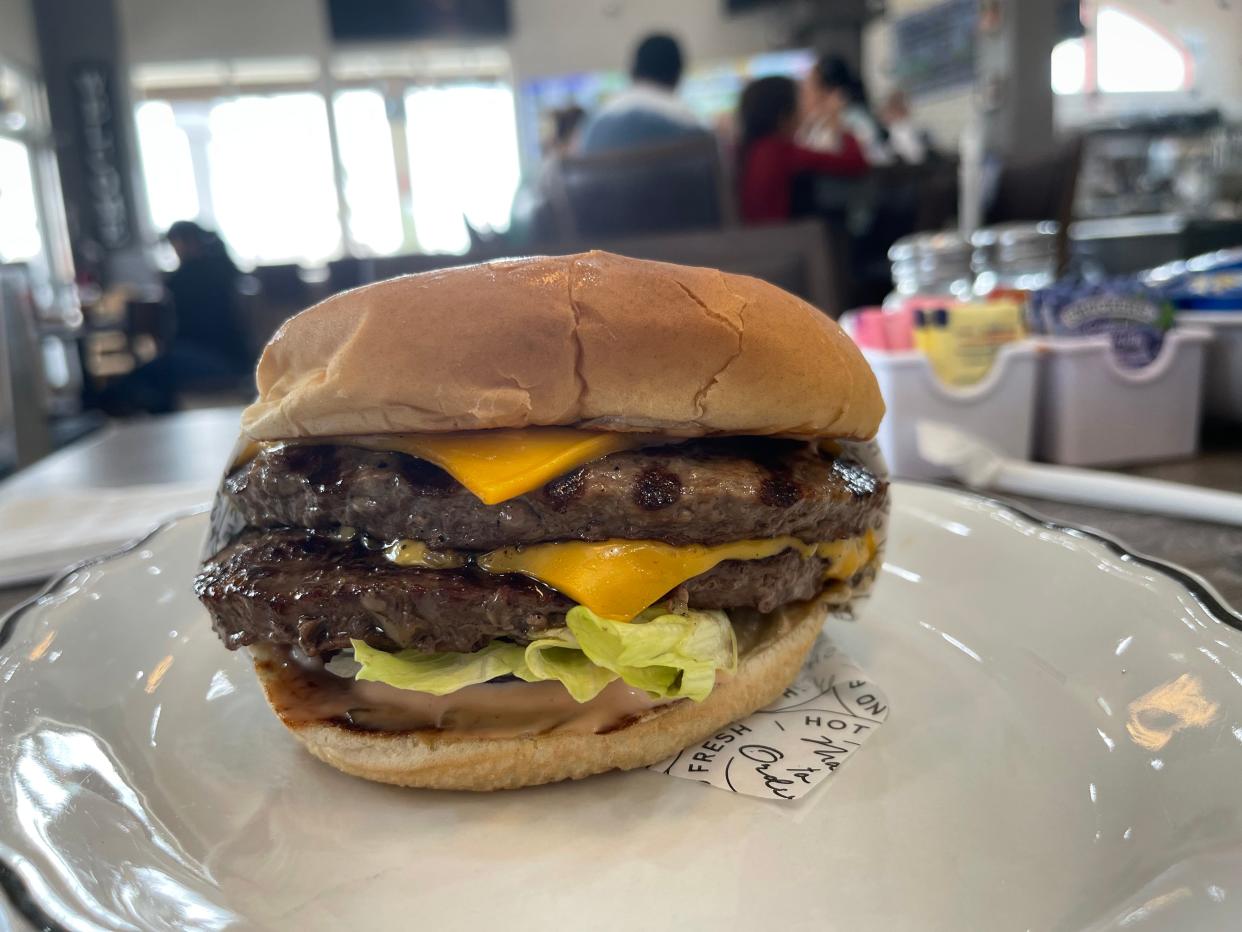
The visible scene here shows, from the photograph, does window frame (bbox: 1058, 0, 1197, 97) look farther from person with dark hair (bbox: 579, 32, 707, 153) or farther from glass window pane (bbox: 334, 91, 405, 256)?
glass window pane (bbox: 334, 91, 405, 256)

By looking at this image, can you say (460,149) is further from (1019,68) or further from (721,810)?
(721,810)

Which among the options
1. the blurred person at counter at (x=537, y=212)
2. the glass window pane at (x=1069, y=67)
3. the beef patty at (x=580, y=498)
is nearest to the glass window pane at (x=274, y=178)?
the blurred person at counter at (x=537, y=212)

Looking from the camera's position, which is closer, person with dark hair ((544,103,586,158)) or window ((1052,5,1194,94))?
window ((1052,5,1194,94))

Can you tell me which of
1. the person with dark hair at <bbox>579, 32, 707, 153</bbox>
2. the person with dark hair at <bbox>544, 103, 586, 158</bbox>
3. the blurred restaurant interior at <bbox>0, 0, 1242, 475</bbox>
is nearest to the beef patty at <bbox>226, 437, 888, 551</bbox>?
the blurred restaurant interior at <bbox>0, 0, 1242, 475</bbox>

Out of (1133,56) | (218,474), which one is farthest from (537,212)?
(1133,56)

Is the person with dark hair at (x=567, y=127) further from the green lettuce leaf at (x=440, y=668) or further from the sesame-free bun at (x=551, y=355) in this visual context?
the green lettuce leaf at (x=440, y=668)

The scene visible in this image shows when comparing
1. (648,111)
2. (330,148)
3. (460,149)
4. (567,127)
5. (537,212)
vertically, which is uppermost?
(330,148)
